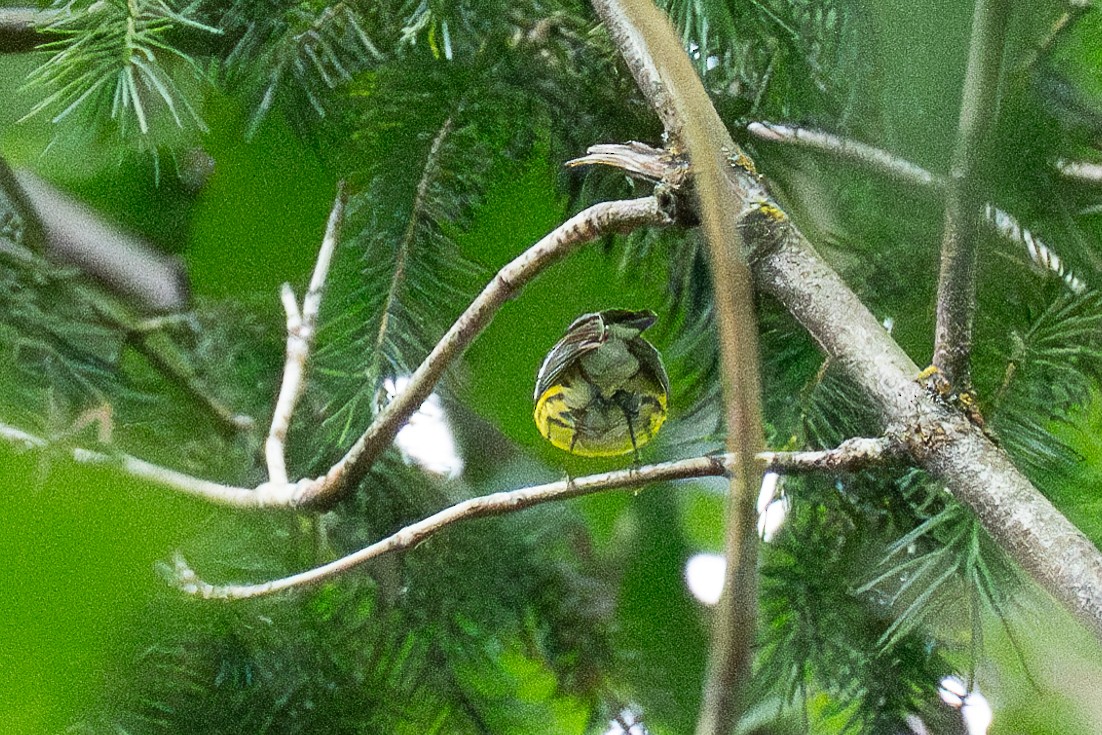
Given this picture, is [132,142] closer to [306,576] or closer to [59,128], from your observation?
[59,128]

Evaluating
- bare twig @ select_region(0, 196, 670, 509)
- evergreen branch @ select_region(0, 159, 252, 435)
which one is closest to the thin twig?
bare twig @ select_region(0, 196, 670, 509)

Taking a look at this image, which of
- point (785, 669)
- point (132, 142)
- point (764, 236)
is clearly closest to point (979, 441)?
point (764, 236)

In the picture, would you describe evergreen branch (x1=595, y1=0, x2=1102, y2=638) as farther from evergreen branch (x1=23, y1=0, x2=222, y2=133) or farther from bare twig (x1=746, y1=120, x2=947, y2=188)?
evergreen branch (x1=23, y1=0, x2=222, y2=133)

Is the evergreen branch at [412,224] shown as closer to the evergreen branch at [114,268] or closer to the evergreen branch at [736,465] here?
the evergreen branch at [114,268]

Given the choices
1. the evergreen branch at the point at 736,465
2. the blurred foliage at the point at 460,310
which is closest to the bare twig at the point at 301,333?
the blurred foliage at the point at 460,310

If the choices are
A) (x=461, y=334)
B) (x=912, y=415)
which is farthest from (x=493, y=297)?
(x=912, y=415)

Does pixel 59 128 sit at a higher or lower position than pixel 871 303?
higher
